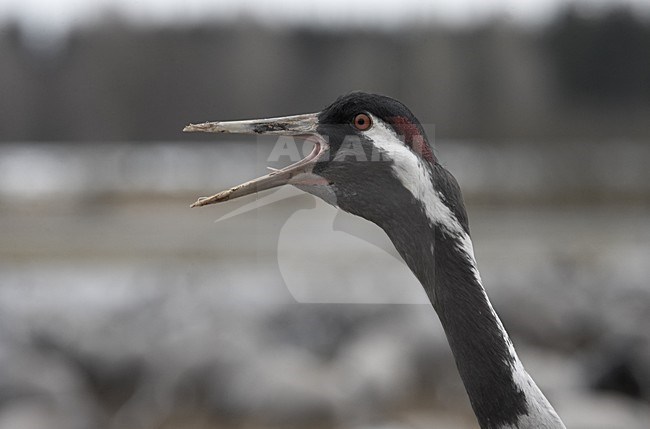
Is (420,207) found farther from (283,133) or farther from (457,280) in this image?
(283,133)

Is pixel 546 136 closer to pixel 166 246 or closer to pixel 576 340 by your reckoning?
pixel 166 246

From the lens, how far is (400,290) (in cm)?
750

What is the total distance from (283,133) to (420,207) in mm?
232

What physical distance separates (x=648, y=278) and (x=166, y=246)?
22.3ft

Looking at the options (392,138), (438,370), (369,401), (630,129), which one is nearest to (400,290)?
(438,370)

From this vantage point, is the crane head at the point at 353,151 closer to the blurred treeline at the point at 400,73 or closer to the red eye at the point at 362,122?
the red eye at the point at 362,122

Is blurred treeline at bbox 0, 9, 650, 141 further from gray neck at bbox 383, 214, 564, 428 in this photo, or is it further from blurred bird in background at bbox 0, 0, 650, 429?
gray neck at bbox 383, 214, 564, 428

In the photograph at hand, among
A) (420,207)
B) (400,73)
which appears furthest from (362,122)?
(400,73)

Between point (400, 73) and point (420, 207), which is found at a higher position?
point (420, 207)

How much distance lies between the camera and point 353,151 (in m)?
1.22

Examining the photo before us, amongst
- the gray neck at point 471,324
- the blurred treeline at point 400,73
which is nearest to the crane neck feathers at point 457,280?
the gray neck at point 471,324

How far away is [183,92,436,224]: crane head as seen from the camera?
1197 millimetres

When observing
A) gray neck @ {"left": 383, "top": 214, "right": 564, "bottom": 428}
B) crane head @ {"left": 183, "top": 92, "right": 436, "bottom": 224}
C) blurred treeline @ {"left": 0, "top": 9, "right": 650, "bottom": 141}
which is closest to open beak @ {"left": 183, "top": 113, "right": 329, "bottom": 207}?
crane head @ {"left": 183, "top": 92, "right": 436, "bottom": 224}

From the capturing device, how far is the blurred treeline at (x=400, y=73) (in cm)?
1579
